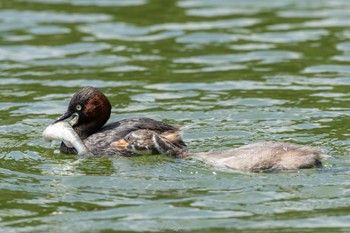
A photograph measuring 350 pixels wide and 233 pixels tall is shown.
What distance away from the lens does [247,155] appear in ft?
33.4

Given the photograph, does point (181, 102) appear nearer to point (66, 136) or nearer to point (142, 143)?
point (66, 136)

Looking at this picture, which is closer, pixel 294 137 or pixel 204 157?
pixel 204 157

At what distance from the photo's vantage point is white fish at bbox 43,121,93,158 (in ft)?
37.0

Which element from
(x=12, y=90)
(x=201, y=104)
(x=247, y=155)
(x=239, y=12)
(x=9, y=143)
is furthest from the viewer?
(x=239, y=12)

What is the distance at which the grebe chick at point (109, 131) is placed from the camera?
11000 mm

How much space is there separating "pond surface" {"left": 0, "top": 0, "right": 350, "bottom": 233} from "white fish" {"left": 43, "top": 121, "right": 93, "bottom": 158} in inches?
7.9

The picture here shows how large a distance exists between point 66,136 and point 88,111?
0.43 metres

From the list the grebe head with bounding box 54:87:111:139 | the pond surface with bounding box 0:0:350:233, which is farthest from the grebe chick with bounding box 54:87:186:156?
the pond surface with bounding box 0:0:350:233

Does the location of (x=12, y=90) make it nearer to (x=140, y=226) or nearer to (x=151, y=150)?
(x=151, y=150)

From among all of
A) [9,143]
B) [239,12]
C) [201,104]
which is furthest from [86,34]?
[9,143]

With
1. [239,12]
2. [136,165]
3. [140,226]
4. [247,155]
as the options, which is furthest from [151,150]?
[239,12]

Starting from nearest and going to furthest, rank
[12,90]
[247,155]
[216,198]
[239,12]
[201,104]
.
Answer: [216,198] → [247,155] → [201,104] → [12,90] → [239,12]

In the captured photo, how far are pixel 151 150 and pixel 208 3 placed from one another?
28.7 ft

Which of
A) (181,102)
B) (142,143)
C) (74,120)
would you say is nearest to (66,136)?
(74,120)
